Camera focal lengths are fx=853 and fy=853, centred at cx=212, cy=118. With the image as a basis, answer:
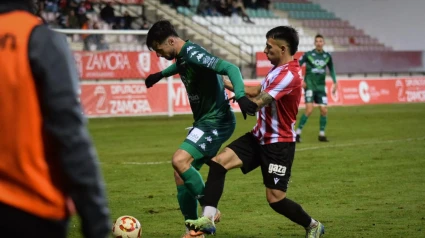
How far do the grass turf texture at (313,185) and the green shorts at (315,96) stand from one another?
2.82ft

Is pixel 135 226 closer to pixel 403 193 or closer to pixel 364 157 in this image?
pixel 403 193

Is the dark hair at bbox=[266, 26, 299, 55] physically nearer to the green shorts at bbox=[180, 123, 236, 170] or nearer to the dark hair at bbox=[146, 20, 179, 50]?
the dark hair at bbox=[146, 20, 179, 50]

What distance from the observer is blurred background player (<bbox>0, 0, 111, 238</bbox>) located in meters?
2.90

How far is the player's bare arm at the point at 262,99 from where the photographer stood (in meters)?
7.04

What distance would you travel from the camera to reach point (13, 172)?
2936 millimetres

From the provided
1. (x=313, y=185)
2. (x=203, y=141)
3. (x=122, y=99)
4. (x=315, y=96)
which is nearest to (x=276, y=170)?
(x=203, y=141)

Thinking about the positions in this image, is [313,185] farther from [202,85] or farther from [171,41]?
[171,41]

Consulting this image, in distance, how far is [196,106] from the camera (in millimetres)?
7773

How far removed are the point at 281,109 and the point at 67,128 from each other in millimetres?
4592

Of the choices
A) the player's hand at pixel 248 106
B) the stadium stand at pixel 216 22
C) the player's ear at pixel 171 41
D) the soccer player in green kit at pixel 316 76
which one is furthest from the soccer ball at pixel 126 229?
the stadium stand at pixel 216 22

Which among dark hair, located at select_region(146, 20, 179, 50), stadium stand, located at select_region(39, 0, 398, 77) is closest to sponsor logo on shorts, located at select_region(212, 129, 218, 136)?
dark hair, located at select_region(146, 20, 179, 50)

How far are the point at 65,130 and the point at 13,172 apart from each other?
23cm

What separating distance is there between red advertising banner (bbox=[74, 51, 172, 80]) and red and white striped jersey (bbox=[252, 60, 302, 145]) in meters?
18.5

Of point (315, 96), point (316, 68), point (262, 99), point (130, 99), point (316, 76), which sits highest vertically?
point (262, 99)
